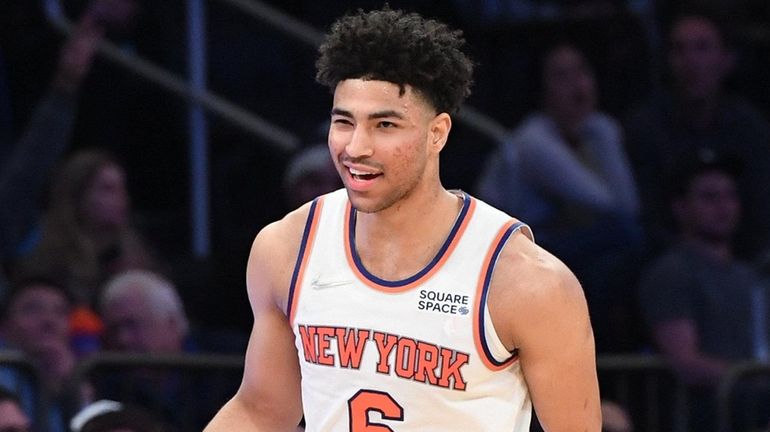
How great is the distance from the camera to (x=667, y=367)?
6.59m

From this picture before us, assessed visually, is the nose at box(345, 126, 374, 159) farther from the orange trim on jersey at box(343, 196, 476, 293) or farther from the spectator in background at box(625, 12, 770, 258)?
the spectator in background at box(625, 12, 770, 258)

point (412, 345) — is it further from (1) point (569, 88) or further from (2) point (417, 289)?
(1) point (569, 88)

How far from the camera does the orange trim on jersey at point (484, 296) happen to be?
3818mm

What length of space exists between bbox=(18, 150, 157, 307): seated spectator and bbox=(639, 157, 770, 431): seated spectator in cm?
234

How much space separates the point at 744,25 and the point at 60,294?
4.15 metres

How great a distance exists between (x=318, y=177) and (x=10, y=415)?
197 centimetres

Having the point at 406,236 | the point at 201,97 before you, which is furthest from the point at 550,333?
the point at 201,97

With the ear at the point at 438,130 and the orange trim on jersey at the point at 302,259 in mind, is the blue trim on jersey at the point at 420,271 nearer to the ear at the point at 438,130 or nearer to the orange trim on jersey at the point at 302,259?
the orange trim on jersey at the point at 302,259

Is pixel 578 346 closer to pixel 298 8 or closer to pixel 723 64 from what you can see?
pixel 723 64

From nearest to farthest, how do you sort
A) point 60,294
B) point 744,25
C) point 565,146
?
point 60,294
point 565,146
point 744,25

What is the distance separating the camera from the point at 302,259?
4.05 meters

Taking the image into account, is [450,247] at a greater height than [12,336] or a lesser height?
greater

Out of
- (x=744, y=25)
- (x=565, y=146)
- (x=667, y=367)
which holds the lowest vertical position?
(x=667, y=367)

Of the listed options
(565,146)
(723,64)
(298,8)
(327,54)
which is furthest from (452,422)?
(298,8)
